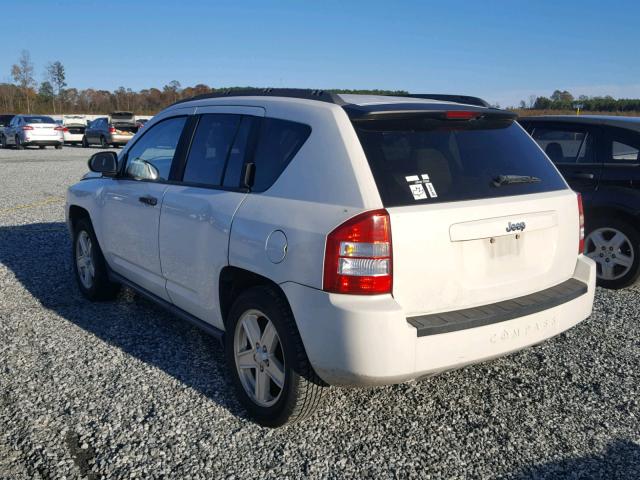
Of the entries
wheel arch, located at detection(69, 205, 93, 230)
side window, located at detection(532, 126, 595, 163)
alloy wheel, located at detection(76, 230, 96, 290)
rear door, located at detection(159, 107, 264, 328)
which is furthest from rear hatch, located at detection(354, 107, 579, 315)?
wheel arch, located at detection(69, 205, 93, 230)

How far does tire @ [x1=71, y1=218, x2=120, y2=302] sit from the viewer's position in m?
5.44

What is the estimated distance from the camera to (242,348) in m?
3.61

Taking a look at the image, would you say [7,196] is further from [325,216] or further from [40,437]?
[325,216]

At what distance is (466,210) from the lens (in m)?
3.08

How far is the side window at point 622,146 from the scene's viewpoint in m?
6.14

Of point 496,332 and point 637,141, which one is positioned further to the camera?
point 637,141

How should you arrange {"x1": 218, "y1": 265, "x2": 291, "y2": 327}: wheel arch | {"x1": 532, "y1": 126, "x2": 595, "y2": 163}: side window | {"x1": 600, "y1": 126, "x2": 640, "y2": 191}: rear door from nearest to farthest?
{"x1": 218, "y1": 265, "x2": 291, "y2": 327}: wheel arch, {"x1": 600, "y1": 126, "x2": 640, "y2": 191}: rear door, {"x1": 532, "y1": 126, "x2": 595, "y2": 163}: side window

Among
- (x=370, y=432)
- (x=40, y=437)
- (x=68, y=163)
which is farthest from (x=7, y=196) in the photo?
(x=370, y=432)

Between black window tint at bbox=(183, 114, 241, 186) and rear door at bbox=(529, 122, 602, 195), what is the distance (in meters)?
3.94

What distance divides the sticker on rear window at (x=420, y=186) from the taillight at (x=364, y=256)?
25cm

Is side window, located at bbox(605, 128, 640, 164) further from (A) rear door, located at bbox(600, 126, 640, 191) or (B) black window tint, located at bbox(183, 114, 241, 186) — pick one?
(B) black window tint, located at bbox(183, 114, 241, 186)

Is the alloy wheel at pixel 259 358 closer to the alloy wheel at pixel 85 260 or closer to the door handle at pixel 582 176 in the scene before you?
the alloy wheel at pixel 85 260

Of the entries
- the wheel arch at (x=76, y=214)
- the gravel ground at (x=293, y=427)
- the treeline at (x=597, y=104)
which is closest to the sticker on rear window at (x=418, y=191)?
the gravel ground at (x=293, y=427)

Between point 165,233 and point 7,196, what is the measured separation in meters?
10.2
